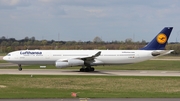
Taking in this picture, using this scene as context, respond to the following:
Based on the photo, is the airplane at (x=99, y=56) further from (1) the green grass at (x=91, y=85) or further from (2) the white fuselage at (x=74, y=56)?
(1) the green grass at (x=91, y=85)

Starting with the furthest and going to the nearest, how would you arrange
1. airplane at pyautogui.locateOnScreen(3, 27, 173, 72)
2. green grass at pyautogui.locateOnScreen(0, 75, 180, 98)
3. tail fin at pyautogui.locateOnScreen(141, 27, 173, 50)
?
tail fin at pyautogui.locateOnScreen(141, 27, 173, 50), airplane at pyautogui.locateOnScreen(3, 27, 173, 72), green grass at pyautogui.locateOnScreen(0, 75, 180, 98)

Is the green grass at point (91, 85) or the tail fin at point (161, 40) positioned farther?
the tail fin at point (161, 40)

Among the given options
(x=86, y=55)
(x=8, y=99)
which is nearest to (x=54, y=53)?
(x=86, y=55)

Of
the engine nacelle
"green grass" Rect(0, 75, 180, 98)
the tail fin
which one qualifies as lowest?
"green grass" Rect(0, 75, 180, 98)

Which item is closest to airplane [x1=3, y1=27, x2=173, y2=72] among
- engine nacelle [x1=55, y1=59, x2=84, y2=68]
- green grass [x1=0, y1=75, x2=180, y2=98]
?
engine nacelle [x1=55, y1=59, x2=84, y2=68]

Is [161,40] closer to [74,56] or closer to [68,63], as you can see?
[74,56]

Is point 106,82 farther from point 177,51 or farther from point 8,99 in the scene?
point 177,51

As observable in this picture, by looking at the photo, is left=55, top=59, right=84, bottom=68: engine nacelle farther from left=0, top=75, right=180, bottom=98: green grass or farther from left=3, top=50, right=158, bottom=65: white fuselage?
left=0, top=75, right=180, bottom=98: green grass

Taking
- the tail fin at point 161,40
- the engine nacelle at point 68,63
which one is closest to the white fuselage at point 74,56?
the tail fin at point 161,40

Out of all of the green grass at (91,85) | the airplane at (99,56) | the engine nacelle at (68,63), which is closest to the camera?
the green grass at (91,85)

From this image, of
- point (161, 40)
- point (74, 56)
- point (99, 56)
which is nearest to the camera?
point (161, 40)

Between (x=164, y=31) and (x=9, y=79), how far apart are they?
22796mm

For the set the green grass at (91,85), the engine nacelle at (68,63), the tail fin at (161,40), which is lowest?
the green grass at (91,85)

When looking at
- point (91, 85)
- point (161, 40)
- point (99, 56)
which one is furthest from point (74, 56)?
point (91, 85)
